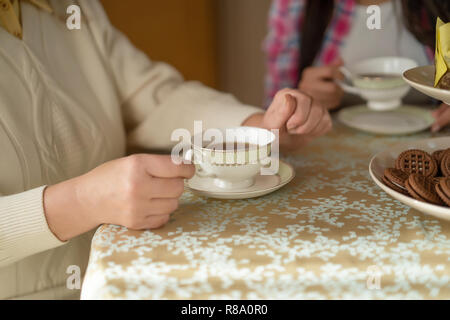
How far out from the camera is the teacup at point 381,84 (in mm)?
1172

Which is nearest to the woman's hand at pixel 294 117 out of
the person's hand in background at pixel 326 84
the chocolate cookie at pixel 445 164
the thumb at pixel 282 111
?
the thumb at pixel 282 111

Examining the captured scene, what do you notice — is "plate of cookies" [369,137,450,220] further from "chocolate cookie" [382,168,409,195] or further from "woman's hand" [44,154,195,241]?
"woman's hand" [44,154,195,241]

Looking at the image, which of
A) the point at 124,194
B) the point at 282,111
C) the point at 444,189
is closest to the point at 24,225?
the point at 124,194

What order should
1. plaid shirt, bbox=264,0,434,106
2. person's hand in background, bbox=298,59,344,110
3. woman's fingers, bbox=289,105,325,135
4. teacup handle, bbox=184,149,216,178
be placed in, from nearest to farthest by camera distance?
1. teacup handle, bbox=184,149,216,178
2. woman's fingers, bbox=289,105,325,135
3. person's hand in background, bbox=298,59,344,110
4. plaid shirt, bbox=264,0,434,106

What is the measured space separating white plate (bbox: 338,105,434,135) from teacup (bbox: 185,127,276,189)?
38 cm

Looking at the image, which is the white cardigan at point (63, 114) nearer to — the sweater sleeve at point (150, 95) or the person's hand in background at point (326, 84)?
the sweater sleeve at point (150, 95)

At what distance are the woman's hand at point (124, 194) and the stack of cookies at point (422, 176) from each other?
0.30 meters

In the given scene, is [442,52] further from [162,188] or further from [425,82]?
[162,188]

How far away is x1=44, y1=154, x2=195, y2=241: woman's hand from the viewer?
2.27 ft

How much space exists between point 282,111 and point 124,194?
0.37 m

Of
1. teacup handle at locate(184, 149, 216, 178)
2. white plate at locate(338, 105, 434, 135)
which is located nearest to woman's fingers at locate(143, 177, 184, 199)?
teacup handle at locate(184, 149, 216, 178)

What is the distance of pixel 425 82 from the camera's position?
28.6 inches

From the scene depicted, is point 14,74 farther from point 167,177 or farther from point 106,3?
point 106,3

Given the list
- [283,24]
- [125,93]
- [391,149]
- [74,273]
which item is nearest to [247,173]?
[391,149]
